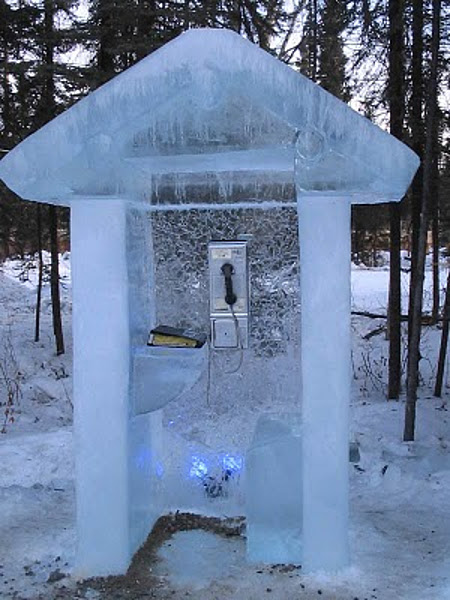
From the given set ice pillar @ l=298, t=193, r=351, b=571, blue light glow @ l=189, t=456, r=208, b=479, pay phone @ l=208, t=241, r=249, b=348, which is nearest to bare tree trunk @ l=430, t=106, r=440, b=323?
pay phone @ l=208, t=241, r=249, b=348

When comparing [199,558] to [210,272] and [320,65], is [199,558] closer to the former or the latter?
[210,272]

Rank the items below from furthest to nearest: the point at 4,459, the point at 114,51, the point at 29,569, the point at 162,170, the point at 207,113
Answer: the point at 114,51 → the point at 4,459 → the point at 162,170 → the point at 29,569 → the point at 207,113

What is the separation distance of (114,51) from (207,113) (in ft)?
22.0

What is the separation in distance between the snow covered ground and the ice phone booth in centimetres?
23

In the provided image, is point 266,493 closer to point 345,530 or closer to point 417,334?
point 345,530

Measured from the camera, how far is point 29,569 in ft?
15.0

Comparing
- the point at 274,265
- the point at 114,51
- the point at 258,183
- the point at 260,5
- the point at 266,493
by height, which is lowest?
the point at 266,493

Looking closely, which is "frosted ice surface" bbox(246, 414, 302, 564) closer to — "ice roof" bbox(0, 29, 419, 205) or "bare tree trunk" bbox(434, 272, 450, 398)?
"ice roof" bbox(0, 29, 419, 205)

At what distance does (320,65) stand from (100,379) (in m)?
7.76

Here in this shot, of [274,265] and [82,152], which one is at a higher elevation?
[82,152]

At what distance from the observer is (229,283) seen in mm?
4715

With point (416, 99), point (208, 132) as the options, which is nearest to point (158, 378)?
point (208, 132)

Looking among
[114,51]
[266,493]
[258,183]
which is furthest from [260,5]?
[266,493]

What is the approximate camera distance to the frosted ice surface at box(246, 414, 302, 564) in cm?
443
